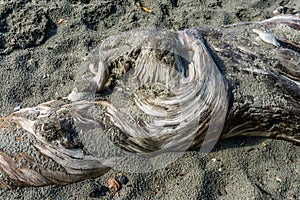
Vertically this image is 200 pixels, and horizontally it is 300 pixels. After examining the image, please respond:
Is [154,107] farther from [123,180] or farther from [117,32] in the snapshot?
[117,32]

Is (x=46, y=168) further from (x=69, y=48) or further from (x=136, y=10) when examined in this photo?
(x=136, y=10)

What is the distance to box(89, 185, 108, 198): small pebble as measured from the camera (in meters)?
2.80

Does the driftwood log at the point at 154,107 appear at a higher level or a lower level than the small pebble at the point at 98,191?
higher

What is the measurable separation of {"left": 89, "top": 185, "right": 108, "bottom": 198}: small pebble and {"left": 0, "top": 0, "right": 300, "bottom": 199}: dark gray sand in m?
0.04

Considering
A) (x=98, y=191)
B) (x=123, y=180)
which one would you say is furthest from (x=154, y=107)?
(x=98, y=191)

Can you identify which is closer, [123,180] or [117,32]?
[123,180]

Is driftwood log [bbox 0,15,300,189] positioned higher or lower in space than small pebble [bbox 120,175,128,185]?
higher

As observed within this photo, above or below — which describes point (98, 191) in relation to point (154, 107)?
below

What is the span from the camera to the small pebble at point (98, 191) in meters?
2.80

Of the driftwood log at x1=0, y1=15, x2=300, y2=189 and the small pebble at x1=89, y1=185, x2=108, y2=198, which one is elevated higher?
the driftwood log at x1=0, y1=15, x2=300, y2=189

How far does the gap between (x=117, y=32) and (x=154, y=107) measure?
135cm

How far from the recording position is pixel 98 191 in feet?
9.27

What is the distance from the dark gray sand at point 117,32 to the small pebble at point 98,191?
0.04 meters

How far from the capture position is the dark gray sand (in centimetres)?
285
